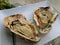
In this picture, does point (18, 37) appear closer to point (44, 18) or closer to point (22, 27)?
point (22, 27)

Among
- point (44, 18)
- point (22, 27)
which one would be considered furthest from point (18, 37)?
point (44, 18)

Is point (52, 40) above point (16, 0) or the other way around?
the other way around

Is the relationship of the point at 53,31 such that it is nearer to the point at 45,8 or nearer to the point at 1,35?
the point at 45,8

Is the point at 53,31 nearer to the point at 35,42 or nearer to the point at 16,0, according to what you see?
the point at 35,42

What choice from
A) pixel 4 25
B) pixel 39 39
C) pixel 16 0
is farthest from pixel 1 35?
pixel 16 0

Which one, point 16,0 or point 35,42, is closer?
point 35,42
